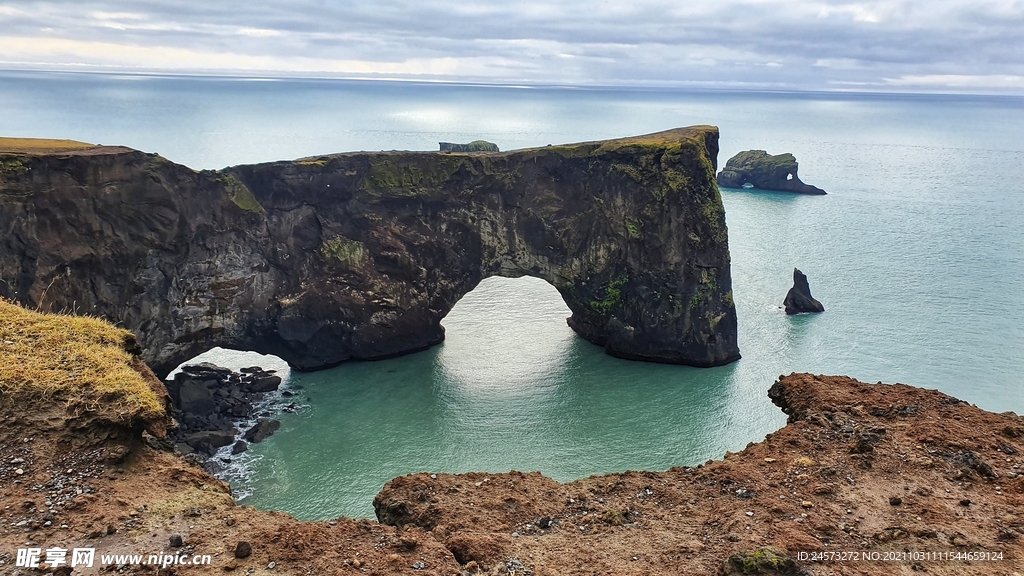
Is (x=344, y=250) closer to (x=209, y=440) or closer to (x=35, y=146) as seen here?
(x=209, y=440)

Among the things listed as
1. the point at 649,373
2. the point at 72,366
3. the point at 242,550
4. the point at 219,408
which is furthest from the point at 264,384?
the point at 242,550

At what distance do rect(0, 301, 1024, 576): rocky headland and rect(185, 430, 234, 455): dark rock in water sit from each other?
13.5 m

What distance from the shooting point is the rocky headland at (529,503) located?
12297 millimetres

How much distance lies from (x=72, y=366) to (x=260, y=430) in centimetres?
1701

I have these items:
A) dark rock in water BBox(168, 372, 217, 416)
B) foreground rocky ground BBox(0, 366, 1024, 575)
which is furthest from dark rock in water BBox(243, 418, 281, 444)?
foreground rocky ground BBox(0, 366, 1024, 575)

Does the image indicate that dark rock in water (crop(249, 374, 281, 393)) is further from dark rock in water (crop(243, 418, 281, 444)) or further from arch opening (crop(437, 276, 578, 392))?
arch opening (crop(437, 276, 578, 392))

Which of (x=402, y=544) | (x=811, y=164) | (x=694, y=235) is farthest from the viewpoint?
(x=811, y=164)

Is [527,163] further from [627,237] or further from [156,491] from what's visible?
[156,491]

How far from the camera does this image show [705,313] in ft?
133

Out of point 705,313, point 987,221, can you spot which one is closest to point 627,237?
point 705,313

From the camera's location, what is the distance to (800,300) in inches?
1917

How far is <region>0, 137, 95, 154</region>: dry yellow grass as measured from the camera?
3138 cm

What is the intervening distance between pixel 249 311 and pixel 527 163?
64.8ft

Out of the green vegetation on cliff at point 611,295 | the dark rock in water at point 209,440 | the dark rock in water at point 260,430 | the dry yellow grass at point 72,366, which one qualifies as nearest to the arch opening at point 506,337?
the green vegetation on cliff at point 611,295
